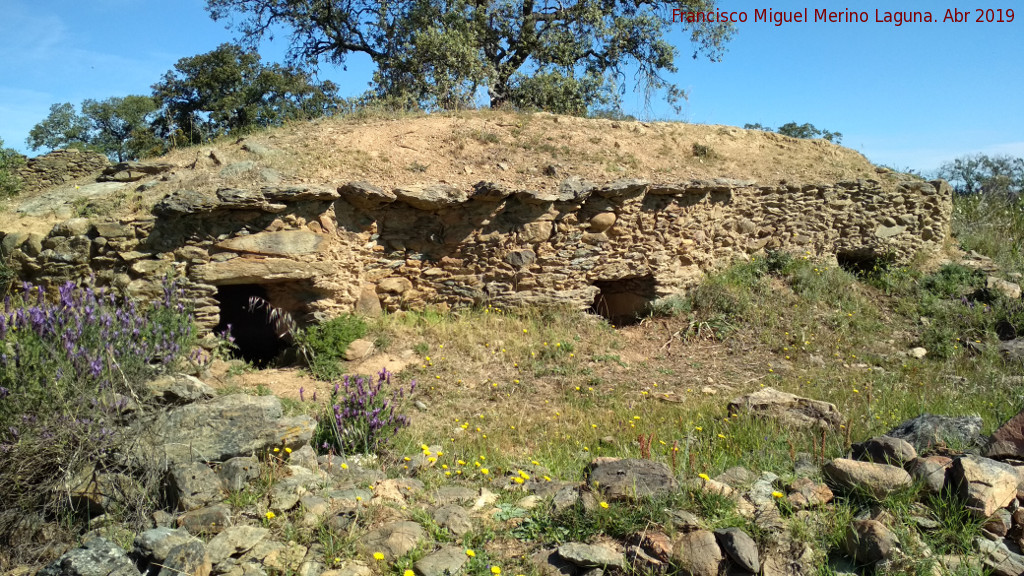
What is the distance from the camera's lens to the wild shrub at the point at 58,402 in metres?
3.80

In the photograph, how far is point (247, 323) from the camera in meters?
9.86

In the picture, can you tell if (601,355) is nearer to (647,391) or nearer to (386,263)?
(647,391)

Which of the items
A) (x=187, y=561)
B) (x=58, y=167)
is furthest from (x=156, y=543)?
(x=58, y=167)

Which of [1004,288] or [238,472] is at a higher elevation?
[1004,288]

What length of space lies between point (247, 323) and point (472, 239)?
354cm

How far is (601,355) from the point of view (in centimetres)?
870

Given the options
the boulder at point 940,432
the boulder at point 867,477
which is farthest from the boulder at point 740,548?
the boulder at point 940,432

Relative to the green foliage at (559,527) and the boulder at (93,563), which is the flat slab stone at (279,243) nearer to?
the boulder at (93,563)

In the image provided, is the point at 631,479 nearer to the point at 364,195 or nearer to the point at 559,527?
the point at 559,527

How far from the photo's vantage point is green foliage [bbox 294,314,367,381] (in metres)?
7.64

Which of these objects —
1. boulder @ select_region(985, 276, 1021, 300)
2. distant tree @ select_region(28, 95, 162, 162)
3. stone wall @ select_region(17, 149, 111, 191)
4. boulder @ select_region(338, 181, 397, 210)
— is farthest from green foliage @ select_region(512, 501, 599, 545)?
distant tree @ select_region(28, 95, 162, 162)

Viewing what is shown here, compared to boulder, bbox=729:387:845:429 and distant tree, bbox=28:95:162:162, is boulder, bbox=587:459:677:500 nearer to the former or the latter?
boulder, bbox=729:387:845:429

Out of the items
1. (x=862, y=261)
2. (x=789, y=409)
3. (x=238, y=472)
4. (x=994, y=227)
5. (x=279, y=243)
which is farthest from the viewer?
(x=994, y=227)

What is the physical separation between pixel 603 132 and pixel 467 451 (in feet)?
24.2
